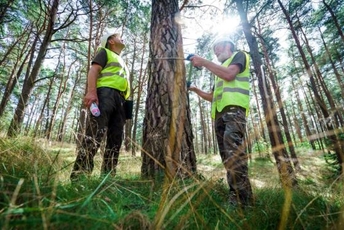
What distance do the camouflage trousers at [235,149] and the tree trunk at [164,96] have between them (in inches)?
18.8

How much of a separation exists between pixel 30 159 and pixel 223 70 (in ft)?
6.47

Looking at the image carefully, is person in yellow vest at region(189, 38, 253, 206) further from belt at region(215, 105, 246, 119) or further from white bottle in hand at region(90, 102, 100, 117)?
white bottle in hand at region(90, 102, 100, 117)

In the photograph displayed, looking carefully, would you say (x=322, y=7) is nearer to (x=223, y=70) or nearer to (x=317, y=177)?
(x=223, y=70)

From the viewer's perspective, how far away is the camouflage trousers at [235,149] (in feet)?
6.49

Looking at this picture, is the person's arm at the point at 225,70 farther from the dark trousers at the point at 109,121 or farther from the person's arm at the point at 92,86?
the person's arm at the point at 92,86

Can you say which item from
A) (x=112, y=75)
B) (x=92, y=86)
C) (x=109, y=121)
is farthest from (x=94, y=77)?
(x=109, y=121)

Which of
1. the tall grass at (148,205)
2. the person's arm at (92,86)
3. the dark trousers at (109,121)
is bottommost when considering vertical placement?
the tall grass at (148,205)

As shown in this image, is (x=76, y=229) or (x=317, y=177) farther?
(x=317, y=177)

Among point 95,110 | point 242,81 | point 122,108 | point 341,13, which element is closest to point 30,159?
point 95,110

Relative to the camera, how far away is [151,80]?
2875 mm

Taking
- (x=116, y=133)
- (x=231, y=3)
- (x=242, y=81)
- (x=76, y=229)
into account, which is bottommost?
(x=76, y=229)

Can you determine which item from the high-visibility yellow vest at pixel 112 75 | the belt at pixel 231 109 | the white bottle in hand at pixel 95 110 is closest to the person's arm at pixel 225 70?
the belt at pixel 231 109

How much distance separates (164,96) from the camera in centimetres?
271

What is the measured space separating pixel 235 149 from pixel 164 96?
1050mm
